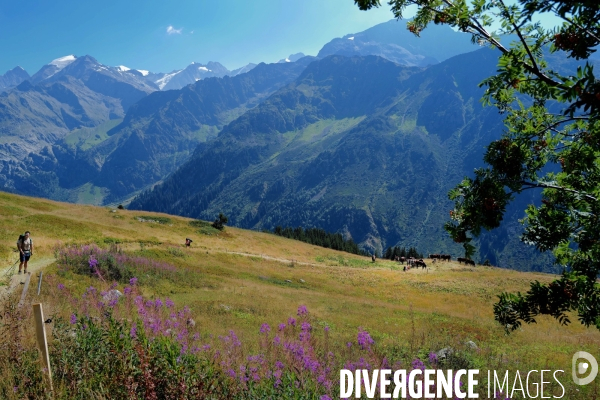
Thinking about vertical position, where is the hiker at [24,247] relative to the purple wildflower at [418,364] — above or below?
above

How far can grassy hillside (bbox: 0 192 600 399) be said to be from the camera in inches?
468

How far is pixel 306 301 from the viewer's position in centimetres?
2769

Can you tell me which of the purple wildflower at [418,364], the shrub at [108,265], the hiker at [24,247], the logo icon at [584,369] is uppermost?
the hiker at [24,247]

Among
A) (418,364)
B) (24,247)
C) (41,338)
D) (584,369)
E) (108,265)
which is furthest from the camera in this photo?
(108,265)

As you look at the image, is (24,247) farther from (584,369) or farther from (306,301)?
(584,369)

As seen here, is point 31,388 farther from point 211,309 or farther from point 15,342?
point 211,309

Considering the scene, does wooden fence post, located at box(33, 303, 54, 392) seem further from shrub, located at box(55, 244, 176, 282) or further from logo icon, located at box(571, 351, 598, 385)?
shrub, located at box(55, 244, 176, 282)

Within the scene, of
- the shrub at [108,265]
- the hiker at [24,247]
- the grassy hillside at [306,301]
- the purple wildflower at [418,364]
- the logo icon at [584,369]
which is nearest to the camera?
the purple wildflower at [418,364]

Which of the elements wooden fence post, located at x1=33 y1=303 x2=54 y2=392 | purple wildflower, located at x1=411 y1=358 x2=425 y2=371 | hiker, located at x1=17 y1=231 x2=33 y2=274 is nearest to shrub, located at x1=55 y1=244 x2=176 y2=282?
hiker, located at x1=17 y1=231 x2=33 y2=274

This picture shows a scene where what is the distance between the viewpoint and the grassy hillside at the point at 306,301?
1190cm

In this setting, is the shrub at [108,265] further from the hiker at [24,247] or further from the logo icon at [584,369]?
the logo icon at [584,369]

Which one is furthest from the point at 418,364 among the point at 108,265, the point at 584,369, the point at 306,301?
the point at 108,265

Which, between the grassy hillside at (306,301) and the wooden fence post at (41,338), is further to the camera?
the grassy hillside at (306,301)

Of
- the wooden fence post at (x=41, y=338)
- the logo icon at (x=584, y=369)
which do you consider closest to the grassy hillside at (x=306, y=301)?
the logo icon at (x=584, y=369)
